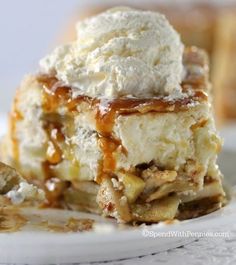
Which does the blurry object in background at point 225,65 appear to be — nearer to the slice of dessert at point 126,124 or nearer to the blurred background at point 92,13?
Result: the blurred background at point 92,13

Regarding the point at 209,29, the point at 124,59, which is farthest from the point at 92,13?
the point at 124,59

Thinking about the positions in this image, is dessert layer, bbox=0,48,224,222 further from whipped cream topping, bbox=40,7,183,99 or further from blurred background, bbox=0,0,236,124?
blurred background, bbox=0,0,236,124

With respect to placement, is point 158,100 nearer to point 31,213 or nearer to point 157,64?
point 157,64

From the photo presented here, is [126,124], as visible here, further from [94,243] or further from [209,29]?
[209,29]

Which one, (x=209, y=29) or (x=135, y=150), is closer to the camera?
(x=135, y=150)

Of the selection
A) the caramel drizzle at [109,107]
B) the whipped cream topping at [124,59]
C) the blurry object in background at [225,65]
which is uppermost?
the blurry object in background at [225,65]

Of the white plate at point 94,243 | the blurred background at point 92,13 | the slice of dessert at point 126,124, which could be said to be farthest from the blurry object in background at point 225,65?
the white plate at point 94,243

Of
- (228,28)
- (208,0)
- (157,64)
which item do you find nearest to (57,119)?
(157,64)
